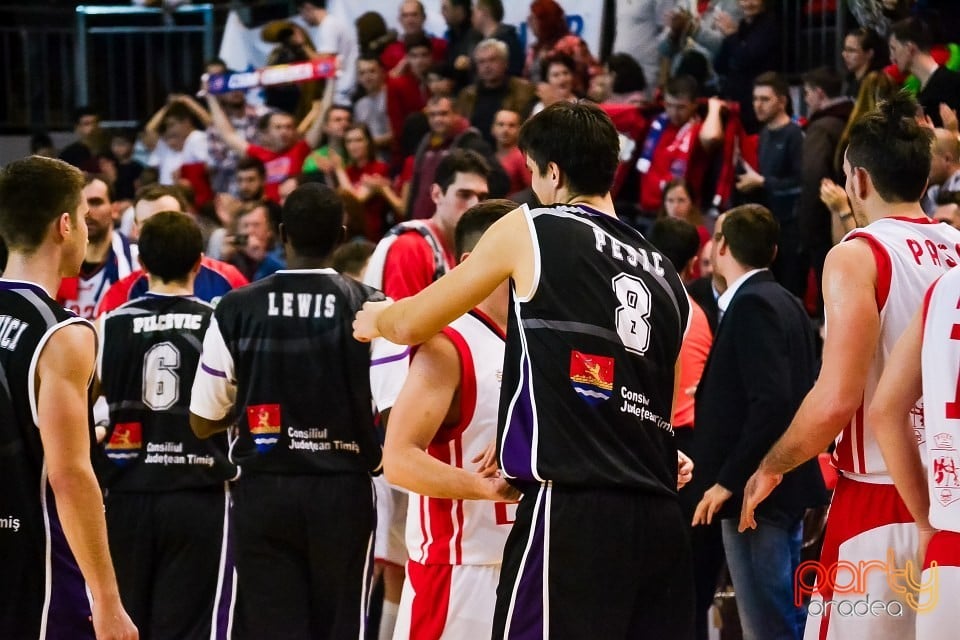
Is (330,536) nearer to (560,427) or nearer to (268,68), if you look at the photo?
(560,427)

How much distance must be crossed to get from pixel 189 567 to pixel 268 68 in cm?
843

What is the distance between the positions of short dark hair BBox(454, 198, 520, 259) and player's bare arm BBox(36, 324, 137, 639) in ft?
4.78

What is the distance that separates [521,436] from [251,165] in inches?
362

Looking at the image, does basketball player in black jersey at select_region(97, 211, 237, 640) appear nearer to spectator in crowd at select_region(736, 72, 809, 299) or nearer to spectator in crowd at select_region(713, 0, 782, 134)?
spectator in crowd at select_region(736, 72, 809, 299)

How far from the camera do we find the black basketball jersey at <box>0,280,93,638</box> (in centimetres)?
414

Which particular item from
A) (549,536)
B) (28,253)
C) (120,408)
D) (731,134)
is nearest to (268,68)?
(731,134)

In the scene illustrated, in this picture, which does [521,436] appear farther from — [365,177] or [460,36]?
[460,36]

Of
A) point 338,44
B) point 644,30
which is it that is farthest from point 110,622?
point 338,44

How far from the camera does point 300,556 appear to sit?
5801 mm

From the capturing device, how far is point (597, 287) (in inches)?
155

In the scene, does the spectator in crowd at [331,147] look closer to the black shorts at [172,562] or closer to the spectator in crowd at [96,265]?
the spectator in crowd at [96,265]

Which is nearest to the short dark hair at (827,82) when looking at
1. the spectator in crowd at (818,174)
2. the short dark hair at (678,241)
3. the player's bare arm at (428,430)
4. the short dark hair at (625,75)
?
the spectator in crowd at (818,174)

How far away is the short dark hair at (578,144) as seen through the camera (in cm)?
406

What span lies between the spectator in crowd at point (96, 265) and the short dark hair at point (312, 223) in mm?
2498
